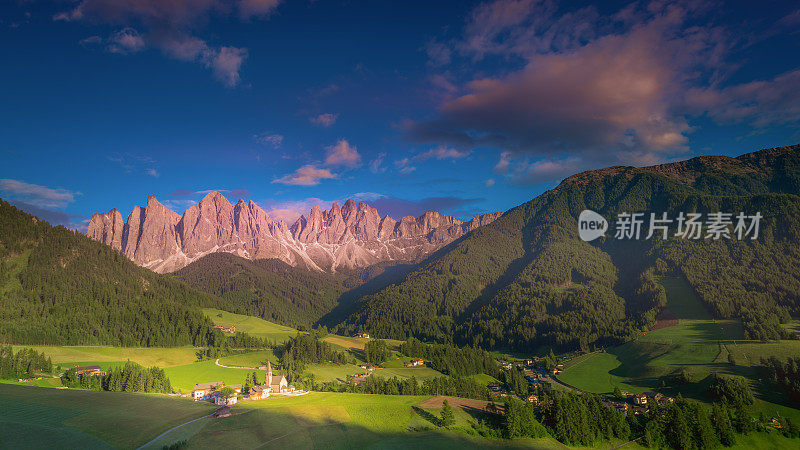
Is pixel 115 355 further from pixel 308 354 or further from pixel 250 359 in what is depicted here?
pixel 308 354

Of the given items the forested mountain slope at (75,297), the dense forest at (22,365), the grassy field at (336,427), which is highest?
the forested mountain slope at (75,297)

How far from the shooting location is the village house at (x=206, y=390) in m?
72.3

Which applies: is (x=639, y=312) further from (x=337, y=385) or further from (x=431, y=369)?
(x=337, y=385)

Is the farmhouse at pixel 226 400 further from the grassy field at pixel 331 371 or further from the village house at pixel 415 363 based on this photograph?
the village house at pixel 415 363

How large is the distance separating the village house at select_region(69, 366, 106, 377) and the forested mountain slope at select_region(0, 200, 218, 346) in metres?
30.5

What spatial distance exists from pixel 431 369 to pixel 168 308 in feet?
336

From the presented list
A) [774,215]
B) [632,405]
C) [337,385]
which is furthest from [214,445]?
[774,215]

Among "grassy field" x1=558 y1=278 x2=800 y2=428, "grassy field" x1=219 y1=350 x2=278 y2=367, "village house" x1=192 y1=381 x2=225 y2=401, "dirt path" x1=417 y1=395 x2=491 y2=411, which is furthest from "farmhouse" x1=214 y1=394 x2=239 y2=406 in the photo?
"grassy field" x1=558 y1=278 x2=800 y2=428

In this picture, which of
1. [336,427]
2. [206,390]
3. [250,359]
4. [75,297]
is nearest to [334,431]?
[336,427]

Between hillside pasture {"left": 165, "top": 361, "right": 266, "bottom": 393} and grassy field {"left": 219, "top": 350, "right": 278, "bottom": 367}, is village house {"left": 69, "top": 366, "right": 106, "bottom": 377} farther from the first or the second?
grassy field {"left": 219, "top": 350, "right": 278, "bottom": 367}

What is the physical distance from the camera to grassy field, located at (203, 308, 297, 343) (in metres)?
154

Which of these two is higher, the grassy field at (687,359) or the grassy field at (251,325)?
the grassy field at (251,325)

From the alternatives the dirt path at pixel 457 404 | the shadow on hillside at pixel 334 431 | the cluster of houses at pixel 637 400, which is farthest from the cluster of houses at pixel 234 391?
the cluster of houses at pixel 637 400

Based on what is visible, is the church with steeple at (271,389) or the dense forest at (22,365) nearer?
the dense forest at (22,365)
